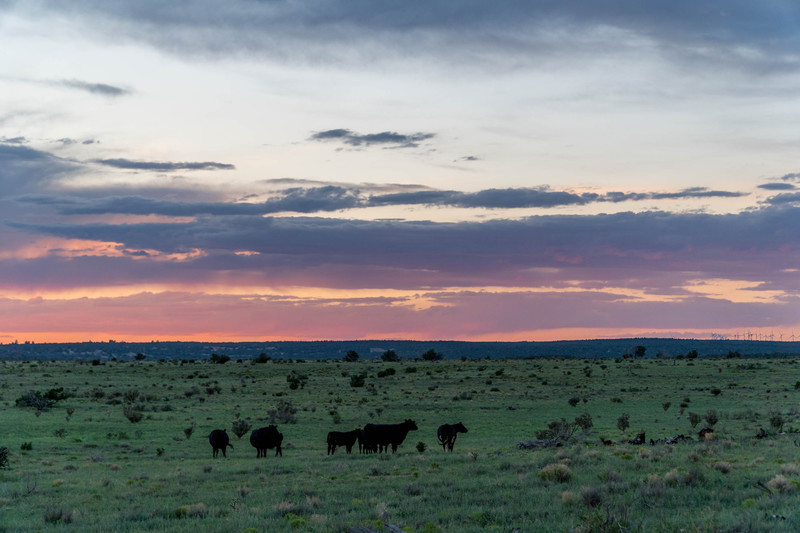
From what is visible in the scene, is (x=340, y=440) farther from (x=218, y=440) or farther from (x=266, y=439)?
(x=218, y=440)

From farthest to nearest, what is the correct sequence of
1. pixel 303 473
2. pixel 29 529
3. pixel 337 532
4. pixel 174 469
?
pixel 174 469, pixel 303 473, pixel 29 529, pixel 337 532

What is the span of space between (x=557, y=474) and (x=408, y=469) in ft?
20.0

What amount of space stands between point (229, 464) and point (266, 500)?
32.2 feet

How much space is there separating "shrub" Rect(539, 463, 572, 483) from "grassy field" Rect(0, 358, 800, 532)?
43 mm

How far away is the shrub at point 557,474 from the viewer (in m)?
20.1

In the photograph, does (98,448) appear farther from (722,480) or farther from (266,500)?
(722,480)

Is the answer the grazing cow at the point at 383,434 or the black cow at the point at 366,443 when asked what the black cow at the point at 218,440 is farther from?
the grazing cow at the point at 383,434

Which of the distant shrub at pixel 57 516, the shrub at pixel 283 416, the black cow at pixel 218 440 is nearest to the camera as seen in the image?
the distant shrub at pixel 57 516

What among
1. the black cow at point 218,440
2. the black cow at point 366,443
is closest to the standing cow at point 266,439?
the black cow at point 218,440

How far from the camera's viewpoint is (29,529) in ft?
53.9

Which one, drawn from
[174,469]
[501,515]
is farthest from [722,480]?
[174,469]

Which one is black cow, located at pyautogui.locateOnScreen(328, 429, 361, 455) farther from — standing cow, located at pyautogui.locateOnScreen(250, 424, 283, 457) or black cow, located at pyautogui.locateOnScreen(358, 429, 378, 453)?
standing cow, located at pyautogui.locateOnScreen(250, 424, 283, 457)

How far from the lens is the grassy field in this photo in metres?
15.8

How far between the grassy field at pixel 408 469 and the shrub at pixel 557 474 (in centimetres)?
4
